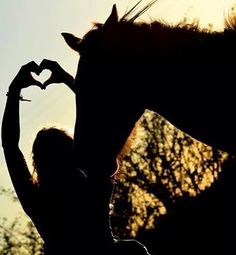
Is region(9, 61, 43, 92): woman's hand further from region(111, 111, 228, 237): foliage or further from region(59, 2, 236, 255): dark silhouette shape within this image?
region(111, 111, 228, 237): foliage

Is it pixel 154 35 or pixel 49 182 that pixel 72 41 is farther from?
pixel 49 182

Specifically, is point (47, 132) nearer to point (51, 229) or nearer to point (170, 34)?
point (51, 229)

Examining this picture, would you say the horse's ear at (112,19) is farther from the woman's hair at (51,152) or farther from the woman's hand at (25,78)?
the woman's hair at (51,152)

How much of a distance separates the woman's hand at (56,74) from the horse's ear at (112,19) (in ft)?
1.68

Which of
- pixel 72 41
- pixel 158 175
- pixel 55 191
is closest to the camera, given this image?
pixel 55 191

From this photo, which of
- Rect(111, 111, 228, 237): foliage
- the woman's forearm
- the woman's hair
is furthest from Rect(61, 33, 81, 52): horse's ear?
Rect(111, 111, 228, 237): foliage

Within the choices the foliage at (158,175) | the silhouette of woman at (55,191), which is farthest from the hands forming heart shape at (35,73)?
the foliage at (158,175)

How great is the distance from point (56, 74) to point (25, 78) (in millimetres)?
287

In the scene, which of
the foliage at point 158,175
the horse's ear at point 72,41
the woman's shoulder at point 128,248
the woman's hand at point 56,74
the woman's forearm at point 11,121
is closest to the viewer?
the woman's shoulder at point 128,248

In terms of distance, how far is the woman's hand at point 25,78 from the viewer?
3.21 m

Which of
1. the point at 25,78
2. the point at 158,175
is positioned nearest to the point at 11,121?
the point at 25,78

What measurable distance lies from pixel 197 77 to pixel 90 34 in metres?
0.91

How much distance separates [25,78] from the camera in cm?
325

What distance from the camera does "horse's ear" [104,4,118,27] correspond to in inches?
126
